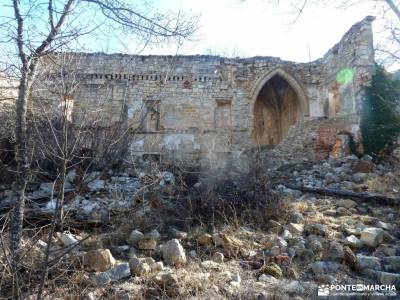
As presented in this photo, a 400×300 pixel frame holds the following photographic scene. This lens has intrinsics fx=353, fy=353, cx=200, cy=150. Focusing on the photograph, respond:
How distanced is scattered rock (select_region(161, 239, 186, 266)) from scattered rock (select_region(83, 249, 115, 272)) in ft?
1.96

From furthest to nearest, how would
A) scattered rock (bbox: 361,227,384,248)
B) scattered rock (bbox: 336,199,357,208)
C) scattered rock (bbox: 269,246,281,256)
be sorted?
scattered rock (bbox: 336,199,357,208)
scattered rock (bbox: 361,227,384,248)
scattered rock (bbox: 269,246,281,256)

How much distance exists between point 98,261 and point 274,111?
47.3 ft

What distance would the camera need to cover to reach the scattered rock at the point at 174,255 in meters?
3.86

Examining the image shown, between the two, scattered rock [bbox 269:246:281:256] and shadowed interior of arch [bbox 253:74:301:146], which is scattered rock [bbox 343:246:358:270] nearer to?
scattered rock [bbox 269:246:281:256]

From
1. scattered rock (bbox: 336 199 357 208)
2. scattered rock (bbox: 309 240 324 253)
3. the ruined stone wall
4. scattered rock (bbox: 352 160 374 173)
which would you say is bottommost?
scattered rock (bbox: 309 240 324 253)

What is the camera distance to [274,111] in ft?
55.6

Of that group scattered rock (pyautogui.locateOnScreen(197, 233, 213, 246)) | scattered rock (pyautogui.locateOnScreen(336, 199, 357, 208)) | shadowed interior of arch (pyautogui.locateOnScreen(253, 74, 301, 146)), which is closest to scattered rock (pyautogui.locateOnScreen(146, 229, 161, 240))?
scattered rock (pyautogui.locateOnScreen(197, 233, 213, 246))

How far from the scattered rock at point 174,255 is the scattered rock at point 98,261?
1.96 feet

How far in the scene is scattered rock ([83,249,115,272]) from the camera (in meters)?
3.58

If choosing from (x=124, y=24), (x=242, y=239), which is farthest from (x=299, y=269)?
(x=124, y=24)

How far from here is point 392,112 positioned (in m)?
9.95

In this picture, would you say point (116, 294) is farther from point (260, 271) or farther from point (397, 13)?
point (397, 13)

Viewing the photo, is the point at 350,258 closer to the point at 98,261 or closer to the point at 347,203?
the point at 347,203

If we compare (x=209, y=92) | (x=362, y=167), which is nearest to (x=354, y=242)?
(x=362, y=167)
